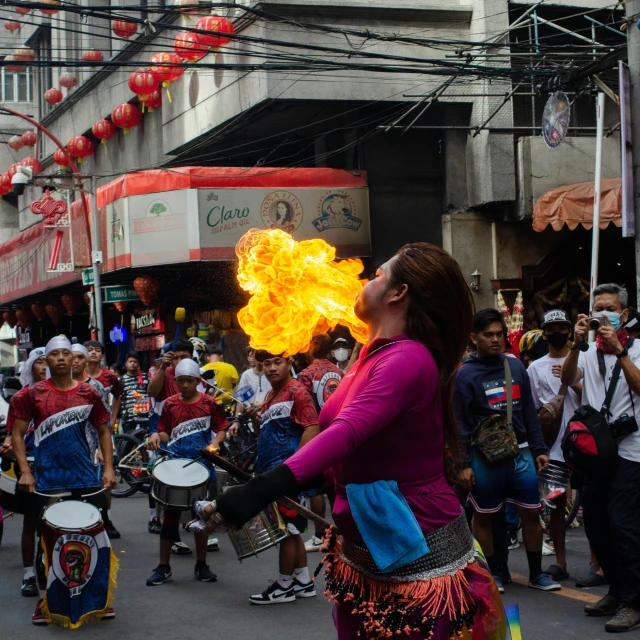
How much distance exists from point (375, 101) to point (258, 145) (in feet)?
12.8

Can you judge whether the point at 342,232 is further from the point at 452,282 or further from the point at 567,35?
the point at 452,282

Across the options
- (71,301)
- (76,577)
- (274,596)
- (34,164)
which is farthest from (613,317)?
(34,164)

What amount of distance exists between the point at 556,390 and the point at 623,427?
6.90 ft

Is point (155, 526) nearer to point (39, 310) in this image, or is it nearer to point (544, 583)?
point (544, 583)

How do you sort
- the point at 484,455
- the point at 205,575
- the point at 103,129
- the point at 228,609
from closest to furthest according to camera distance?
1. the point at 484,455
2. the point at 228,609
3. the point at 205,575
4. the point at 103,129

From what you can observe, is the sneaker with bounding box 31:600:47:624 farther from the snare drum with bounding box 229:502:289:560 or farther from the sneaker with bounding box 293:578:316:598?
the sneaker with bounding box 293:578:316:598

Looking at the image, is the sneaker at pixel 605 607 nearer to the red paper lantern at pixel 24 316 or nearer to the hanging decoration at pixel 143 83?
the hanging decoration at pixel 143 83

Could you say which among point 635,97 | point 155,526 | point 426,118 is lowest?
point 155,526

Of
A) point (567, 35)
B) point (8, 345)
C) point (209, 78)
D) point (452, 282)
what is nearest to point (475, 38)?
point (567, 35)

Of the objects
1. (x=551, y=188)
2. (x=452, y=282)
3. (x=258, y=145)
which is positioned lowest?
(x=452, y=282)

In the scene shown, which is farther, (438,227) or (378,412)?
(438,227)

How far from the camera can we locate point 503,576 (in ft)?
25.0

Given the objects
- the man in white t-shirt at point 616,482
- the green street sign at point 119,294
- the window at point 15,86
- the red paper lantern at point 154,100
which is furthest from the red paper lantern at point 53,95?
the man in white t-shirt at point 616,482

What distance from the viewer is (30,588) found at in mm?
7977
